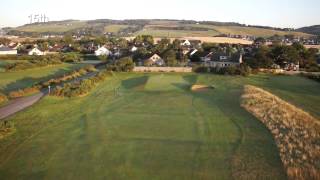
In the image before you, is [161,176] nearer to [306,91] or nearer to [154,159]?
[154,159]

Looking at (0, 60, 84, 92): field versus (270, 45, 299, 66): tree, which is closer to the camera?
(0, 60, 84, 92): field

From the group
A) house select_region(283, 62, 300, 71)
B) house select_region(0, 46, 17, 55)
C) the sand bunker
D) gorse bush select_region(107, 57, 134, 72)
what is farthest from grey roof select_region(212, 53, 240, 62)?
house select_region(0, 46, 17, 55)

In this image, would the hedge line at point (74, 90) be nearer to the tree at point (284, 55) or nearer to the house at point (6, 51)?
the tree at point (284, 55)

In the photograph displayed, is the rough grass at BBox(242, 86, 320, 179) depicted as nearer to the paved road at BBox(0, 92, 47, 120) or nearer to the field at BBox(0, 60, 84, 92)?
the paved road at BBox(0, 92, 47, 120)

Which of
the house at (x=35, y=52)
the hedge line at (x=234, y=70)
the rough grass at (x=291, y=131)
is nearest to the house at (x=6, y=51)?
the house at (x=35, y=52)

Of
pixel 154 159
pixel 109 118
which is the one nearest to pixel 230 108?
pixel 109 118

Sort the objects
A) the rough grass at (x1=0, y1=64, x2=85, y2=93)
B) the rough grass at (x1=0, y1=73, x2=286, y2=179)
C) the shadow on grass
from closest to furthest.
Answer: the rough grass at (x1=0, y1=73, x2=286, y2=179) < the shadow on grass < the rough grass at (x1=0, y1=64, x2=85, y2=93)

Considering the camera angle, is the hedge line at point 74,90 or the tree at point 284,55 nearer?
the hedge line at point 74,90
